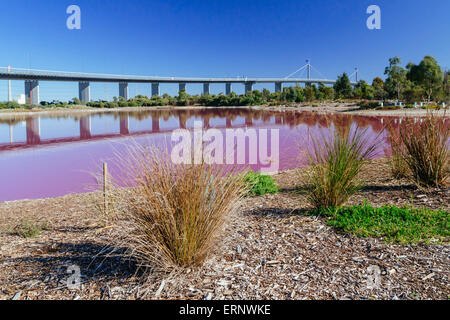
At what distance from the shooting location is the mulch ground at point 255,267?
2.35 m

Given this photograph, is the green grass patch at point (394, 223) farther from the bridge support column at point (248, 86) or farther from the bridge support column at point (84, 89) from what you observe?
the bridge support column at point (248, 86)

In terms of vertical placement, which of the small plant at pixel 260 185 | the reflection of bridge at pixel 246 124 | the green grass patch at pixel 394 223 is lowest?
the green grass patch at pixel 394 223

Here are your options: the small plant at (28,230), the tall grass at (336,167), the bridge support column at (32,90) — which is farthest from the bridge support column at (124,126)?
the bridge support column at (32,90)

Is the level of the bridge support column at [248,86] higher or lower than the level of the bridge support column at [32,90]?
higher

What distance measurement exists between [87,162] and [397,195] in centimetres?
938

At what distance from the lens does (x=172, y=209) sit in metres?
2.43

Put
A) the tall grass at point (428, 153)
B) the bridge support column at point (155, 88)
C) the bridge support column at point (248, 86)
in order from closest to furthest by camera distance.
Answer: the tall grass at point (428, 153) → the bridge support column at point (155, 88) → the bridge support column at point (248, 86)

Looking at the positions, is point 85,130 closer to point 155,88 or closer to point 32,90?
point 32,90

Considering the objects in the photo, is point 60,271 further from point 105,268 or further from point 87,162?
point 87,162

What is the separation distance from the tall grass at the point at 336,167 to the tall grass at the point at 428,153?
1.16 metres

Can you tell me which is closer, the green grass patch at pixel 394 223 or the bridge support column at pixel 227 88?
the green grass patch at pixel 394 223

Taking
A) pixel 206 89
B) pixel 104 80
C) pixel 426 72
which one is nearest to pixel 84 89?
pixel 104 80

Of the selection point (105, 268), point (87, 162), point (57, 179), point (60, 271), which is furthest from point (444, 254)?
point (87, 162)

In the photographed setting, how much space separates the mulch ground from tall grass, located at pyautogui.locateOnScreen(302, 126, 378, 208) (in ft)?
1.05
